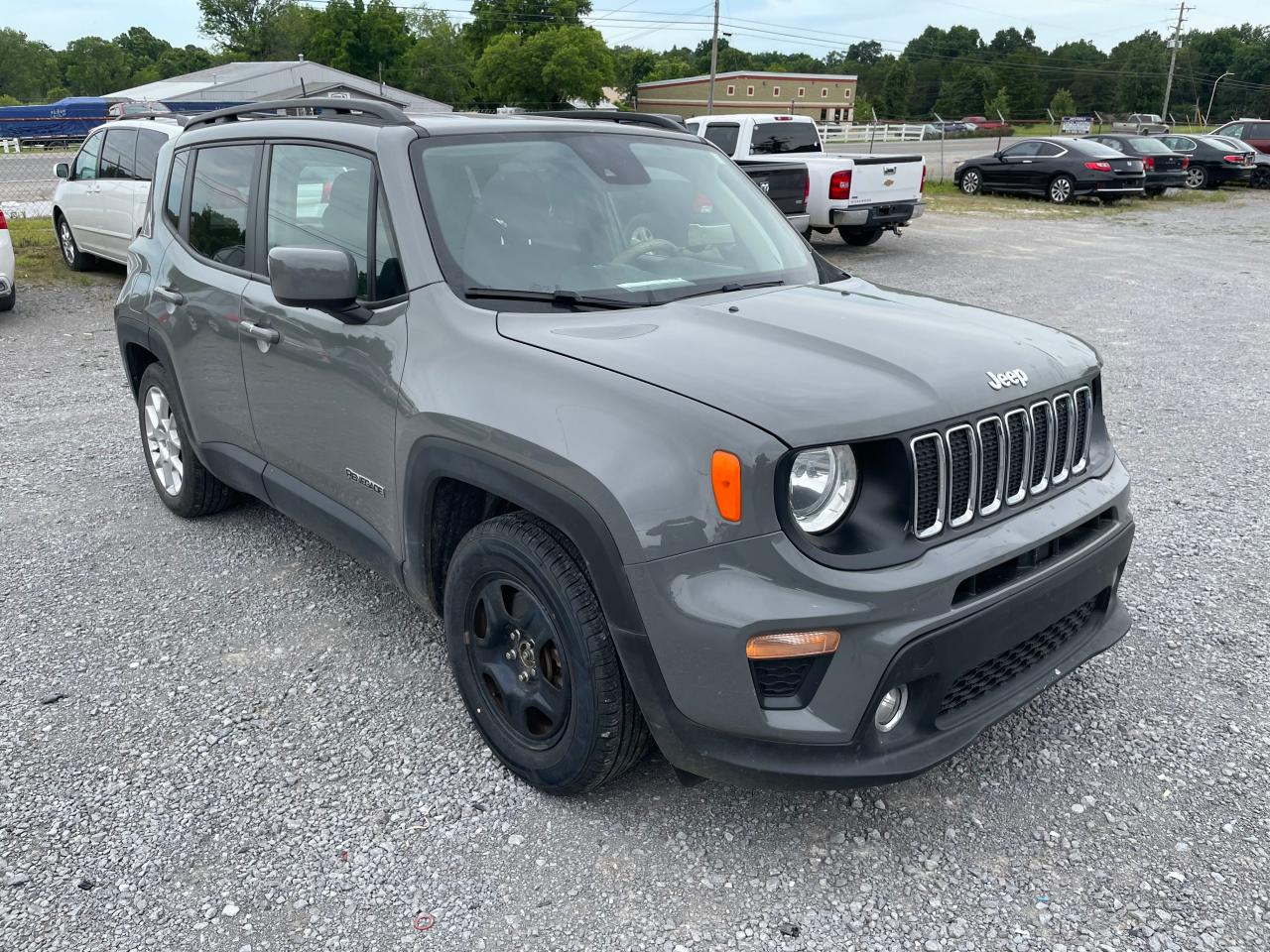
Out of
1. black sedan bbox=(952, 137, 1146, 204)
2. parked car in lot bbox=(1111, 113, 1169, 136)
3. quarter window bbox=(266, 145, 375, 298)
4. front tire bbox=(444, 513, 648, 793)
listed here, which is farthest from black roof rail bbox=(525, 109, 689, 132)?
parked car in lot bbox=(1111, 113, 1169, 136)

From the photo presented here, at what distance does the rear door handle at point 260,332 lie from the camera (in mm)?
3641

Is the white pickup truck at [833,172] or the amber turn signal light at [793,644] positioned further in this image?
the white pickup truck at [833,172]

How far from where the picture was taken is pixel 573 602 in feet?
8.31

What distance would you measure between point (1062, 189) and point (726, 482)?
2370 cm

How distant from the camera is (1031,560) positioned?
2.62 m

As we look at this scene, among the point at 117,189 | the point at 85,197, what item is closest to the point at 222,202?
the point at 117,189

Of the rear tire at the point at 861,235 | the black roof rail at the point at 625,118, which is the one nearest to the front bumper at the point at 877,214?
the rear tire at the point at 861,235

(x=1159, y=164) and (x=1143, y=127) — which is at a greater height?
(x=1143, y=127)

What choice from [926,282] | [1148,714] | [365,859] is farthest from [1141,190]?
[365,859]

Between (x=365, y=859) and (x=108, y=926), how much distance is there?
615mm

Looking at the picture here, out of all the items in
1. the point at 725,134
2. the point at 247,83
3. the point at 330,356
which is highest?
the point at 247,83

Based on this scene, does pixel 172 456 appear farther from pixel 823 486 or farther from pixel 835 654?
pixel 835 654

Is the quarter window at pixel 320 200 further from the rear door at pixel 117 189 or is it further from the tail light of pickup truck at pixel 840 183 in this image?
the tail light of pickup truck at pixel 840 183

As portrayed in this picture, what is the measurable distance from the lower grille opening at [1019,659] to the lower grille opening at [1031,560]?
0.56ft
